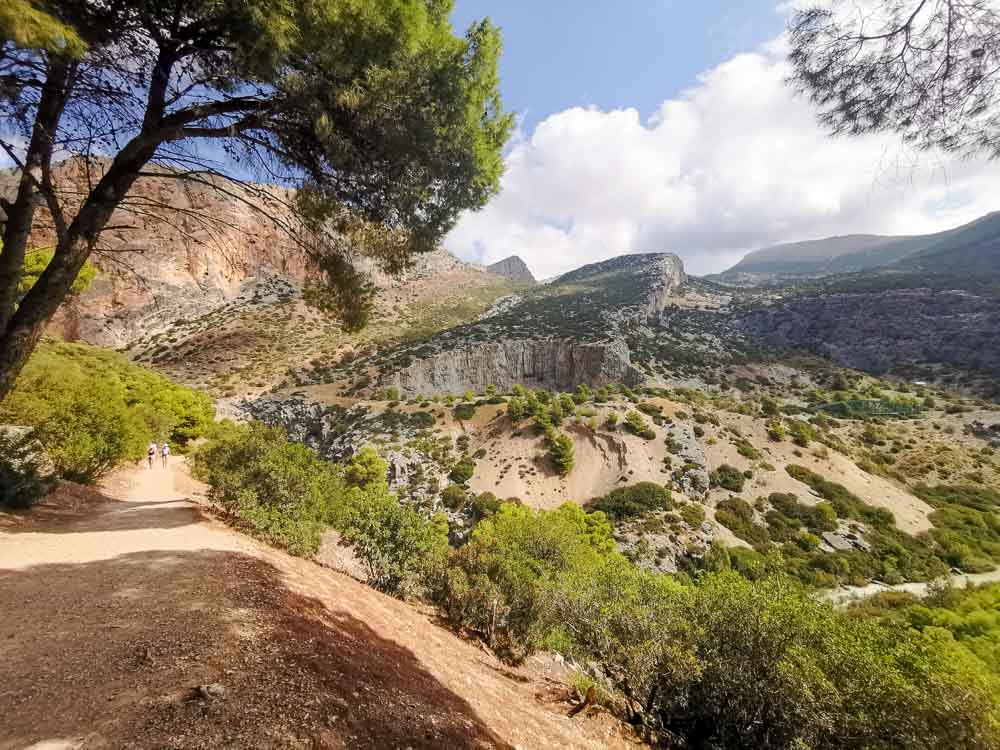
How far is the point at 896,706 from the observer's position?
4254mm

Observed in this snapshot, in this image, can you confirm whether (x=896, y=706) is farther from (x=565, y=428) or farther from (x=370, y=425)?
(x=370, y=425)

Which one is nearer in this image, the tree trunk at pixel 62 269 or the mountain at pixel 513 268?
the tree trunk at pixel 62 269

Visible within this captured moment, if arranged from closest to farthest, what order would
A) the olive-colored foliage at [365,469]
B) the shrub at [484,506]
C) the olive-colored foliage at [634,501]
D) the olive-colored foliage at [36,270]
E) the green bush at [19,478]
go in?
1. the olive-colored foliage at [36,270]
2. the green bush at [19,478]
3. the shrub at [484,506]
4. the olive-colored foliage at [634,501]
5. the olive-colored foliage at [365,469]

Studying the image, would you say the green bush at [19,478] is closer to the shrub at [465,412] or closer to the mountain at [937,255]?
the shrub at [465,412]

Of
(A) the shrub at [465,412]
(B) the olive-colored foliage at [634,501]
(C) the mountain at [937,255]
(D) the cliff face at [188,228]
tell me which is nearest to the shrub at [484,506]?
(B) the olive-colored foliage at [634,501]

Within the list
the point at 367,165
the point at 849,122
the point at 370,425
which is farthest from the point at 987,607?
the point at 370,425

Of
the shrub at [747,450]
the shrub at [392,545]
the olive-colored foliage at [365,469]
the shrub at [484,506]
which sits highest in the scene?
the shrub at [392,545]

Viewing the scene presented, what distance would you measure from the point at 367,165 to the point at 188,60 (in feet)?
6.75

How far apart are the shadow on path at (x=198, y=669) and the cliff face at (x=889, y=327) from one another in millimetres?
89480

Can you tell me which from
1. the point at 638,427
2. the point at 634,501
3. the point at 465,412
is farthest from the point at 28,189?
the point at 465,412

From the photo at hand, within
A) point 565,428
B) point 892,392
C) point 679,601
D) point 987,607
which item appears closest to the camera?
point 679,601

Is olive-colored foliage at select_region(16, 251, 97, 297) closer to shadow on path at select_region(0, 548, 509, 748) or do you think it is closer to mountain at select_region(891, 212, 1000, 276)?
shadow on path at select_region(0, 548, 509, 748)

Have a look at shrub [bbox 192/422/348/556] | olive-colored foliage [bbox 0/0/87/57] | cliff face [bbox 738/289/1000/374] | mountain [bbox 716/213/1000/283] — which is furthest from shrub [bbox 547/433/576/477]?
mountain [bbox 716/213/1000/283]

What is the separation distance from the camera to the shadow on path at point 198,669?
2566mm
